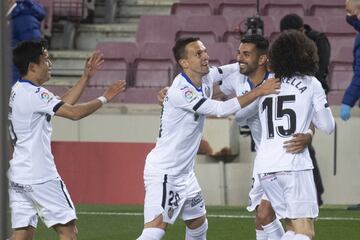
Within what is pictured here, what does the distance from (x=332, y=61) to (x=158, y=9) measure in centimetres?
399

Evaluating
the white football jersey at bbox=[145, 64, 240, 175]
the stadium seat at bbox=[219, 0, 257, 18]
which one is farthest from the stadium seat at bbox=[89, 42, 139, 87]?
the white football jersey at bbox=[145, 64, 240, 175]

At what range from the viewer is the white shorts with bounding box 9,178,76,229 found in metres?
5.59

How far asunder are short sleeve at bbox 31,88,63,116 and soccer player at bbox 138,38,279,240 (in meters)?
0.78

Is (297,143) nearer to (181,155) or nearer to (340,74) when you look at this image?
(181,155)

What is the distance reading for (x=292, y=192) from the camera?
5.28 m

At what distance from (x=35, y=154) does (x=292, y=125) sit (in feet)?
5.03

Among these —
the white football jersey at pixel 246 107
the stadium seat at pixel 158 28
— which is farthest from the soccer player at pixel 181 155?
the stadium seat at pixel 158 28

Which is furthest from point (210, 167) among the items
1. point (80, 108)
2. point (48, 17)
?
point (80, 108)

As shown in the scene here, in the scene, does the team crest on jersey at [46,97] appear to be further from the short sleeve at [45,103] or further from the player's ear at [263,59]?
the player's ear at [263,59]

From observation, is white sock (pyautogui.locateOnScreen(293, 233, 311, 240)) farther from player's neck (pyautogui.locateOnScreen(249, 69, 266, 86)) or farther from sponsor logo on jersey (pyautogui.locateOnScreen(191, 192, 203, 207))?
player's neck (pyautogui.locateOnScreen(249, 69, 266, 86))

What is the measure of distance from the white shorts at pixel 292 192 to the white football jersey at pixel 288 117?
0.04m

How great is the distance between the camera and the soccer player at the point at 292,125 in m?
5.30

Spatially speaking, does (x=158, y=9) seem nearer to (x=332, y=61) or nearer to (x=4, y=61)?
(x=332, y=61)

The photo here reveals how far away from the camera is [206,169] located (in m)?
11.5
